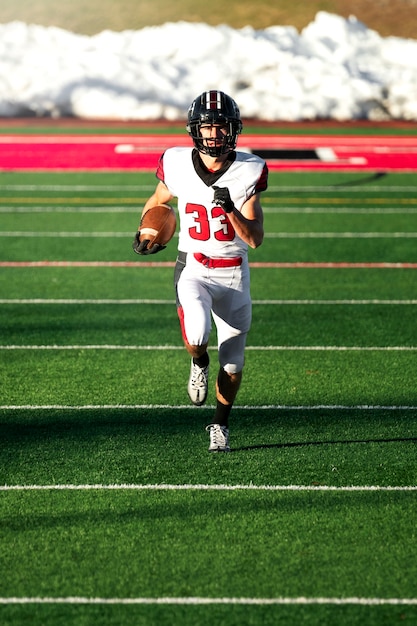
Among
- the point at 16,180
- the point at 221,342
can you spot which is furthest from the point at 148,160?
the point at 221,342

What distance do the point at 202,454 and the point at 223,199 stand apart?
143 cm

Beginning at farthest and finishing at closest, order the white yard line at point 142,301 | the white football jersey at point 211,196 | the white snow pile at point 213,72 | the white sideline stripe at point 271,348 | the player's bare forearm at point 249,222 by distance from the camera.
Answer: the white snow pile at point 213,72, the white yard line at point 142,301, the white sideline stripe at point 271,348, the white football jersey at point 211,196, the player's bare forearm at point 249,222

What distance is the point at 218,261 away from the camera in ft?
19.6

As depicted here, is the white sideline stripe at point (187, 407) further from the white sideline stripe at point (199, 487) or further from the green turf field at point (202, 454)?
the white sideline stripe at point (199, 487)

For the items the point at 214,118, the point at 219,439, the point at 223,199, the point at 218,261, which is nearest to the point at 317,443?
the point at 219,439

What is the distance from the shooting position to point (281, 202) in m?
14.4

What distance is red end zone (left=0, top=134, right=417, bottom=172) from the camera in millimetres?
17281

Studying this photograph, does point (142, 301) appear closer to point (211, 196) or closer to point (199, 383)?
point (199, 383)

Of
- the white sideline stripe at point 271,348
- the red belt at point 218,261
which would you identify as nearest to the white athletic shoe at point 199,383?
the red belt at point 218,261

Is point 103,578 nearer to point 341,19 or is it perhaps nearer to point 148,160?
point 148,160

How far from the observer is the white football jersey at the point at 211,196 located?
590cm

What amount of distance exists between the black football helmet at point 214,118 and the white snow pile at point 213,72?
17471mm

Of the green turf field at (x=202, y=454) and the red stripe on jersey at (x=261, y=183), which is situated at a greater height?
the red stripe on jersey at (x=261, y=183)

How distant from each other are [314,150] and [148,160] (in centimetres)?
296
